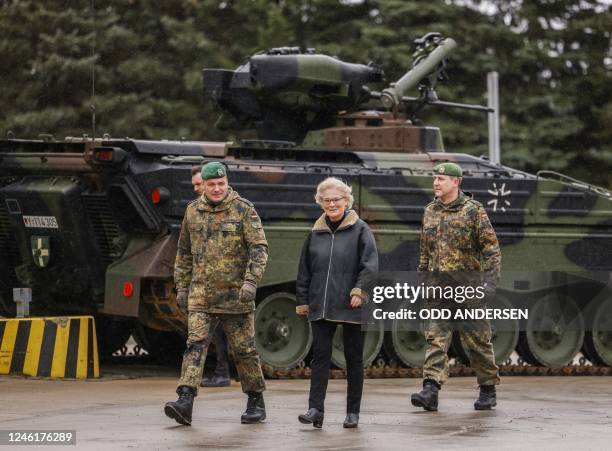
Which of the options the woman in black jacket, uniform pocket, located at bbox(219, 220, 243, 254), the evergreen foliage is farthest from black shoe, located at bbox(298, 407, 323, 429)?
the evergreen foliage

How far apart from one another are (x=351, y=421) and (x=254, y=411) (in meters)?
0.73

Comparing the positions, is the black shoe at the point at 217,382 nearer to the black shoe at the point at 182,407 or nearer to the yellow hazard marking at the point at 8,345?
the yellow hazard marking at the point at 8,345

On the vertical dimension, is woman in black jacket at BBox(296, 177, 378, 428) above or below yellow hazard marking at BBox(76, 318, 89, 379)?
above

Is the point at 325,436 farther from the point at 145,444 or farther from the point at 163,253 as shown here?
the point at 163,253

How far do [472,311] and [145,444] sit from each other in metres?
3.07

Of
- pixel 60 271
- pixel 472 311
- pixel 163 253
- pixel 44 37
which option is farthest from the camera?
pixel 44 37

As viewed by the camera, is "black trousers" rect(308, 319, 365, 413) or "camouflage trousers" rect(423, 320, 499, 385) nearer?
"black trousers" rect(308, 319, 365, 413)

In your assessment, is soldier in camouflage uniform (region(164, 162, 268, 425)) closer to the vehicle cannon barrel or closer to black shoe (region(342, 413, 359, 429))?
black shoe (region(342, 413, 359, 429))

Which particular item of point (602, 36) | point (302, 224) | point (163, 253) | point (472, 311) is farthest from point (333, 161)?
point (602, 36)

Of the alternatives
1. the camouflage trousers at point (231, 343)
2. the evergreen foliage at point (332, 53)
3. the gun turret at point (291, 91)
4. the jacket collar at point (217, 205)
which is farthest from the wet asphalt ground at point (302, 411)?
the evergreen foliage at point (332, 53)

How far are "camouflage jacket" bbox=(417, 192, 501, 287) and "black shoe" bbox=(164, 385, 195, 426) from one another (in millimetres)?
2265

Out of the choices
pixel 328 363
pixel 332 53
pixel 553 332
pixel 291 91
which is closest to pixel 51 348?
pixel 291 91

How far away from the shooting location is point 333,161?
57.0ft

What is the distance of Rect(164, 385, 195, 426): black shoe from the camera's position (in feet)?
38.2
